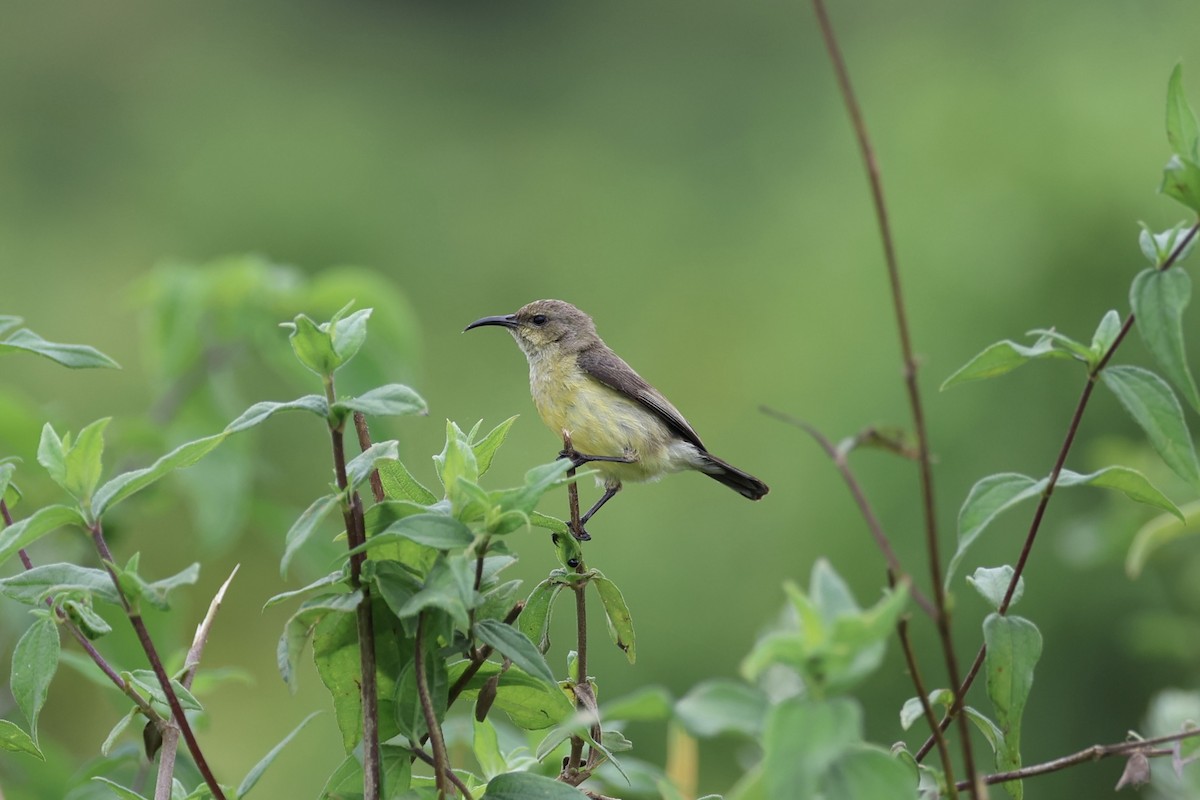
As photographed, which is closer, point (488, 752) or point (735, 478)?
point (488, 752)

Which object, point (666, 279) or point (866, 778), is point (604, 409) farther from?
point (666, 279)

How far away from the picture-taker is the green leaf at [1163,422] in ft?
3.33

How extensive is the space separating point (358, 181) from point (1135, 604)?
616 centimetres

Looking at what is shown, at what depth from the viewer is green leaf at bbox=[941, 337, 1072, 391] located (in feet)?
3.32

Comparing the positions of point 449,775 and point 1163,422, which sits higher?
point 1163,422

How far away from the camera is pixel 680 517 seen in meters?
5.49

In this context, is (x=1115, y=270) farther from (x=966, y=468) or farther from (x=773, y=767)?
(x=773, y=767)

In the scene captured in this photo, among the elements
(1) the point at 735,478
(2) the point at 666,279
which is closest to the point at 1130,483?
(1) the point at 735,478

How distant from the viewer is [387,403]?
1017 millimetres

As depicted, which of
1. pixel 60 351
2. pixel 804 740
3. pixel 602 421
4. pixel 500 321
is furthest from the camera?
pixel 500 321

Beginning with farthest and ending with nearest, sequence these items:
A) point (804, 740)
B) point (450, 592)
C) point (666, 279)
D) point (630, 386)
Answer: point (666, 279), point (630, 386), point (450, 592), point (804, 740)

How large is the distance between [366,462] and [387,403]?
0.05 meters

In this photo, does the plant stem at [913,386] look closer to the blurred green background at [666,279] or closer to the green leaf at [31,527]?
the green leaf at [31,527]

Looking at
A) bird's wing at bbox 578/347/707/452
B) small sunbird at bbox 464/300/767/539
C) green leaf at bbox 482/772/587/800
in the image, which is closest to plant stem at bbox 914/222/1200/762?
green leaf at bbox 482/772/587/800
